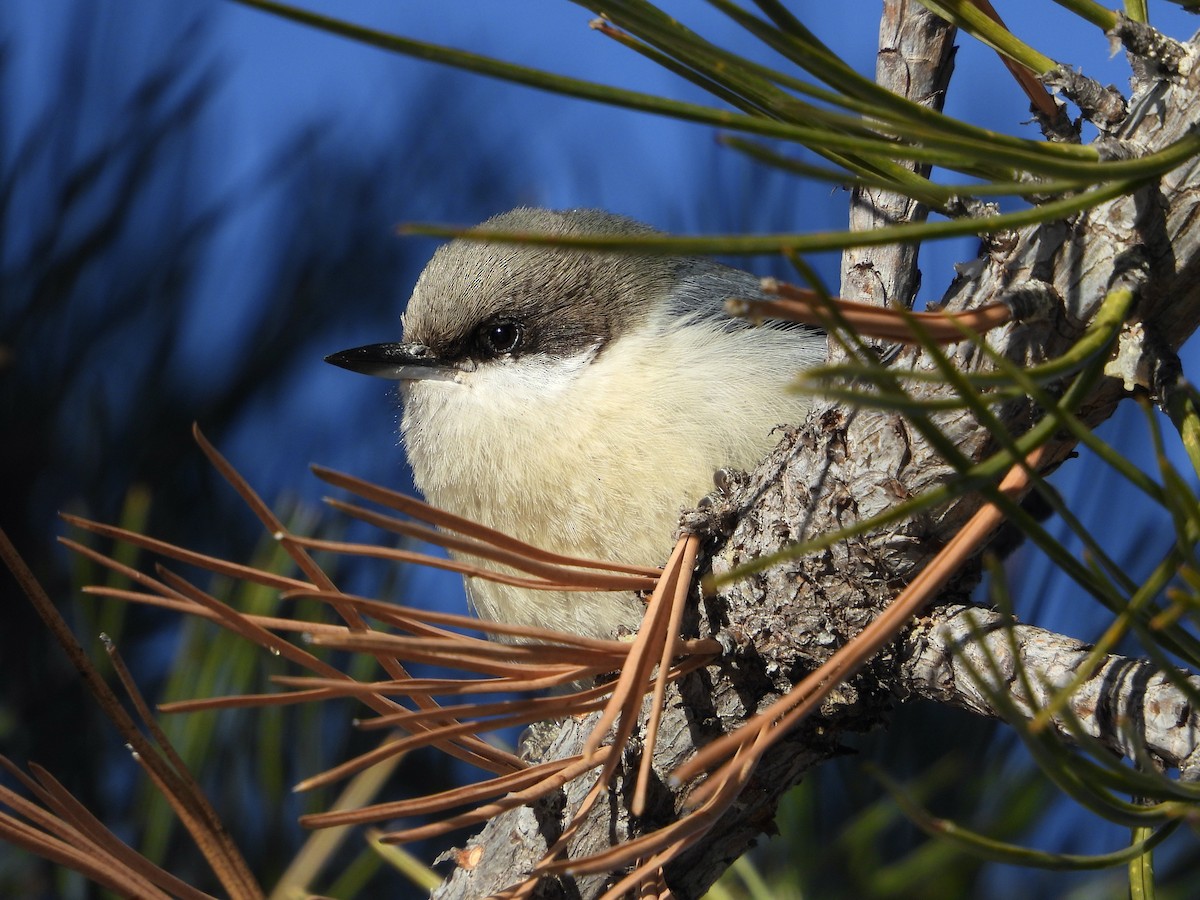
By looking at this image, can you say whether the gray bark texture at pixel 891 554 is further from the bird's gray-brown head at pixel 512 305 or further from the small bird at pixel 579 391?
the bird's gray-brown head at pixel 512 305

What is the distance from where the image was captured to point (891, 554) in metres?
1.14

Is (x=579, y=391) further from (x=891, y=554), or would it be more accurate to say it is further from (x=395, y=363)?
(x=891, y=554)

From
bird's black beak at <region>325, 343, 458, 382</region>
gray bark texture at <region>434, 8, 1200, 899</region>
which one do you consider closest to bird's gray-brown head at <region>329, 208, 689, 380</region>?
bird's black beak at <region>325, 343, 458, 382</region>

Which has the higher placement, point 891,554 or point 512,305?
point 512,305

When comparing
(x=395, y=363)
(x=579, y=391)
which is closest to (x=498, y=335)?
(x=395, y=363)

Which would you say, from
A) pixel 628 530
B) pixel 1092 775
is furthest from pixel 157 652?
pixel 1092 775

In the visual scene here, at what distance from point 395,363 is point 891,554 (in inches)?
59.3

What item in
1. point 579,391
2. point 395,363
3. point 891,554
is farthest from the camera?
point 395,363

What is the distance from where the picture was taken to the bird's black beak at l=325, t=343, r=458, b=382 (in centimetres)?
242

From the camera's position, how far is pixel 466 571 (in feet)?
3.15

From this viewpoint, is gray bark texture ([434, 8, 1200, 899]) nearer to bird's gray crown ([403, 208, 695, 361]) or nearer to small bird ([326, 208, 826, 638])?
small bird ([326, 208, 826, 638])

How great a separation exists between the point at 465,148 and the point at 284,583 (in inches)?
106

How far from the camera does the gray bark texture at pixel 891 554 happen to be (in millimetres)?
912

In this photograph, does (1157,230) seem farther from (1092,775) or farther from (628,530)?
(628,530)
